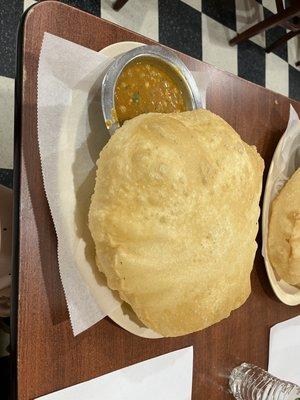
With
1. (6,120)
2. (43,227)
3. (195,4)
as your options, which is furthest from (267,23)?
(43,227)

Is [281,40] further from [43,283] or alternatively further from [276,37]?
[43,283]

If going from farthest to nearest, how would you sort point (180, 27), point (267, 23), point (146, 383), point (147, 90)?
point (267, 23)
point (180, 27)
point (146, 383)
point (147, 90)

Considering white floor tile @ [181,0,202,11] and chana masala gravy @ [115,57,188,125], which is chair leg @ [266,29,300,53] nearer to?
white floor tile @ [181,0,202,11]

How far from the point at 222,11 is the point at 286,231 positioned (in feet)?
6.40

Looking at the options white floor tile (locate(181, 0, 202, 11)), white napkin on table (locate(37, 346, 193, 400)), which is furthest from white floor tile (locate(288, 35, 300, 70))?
white napkin on table (locate(37, 346, 193, 400))

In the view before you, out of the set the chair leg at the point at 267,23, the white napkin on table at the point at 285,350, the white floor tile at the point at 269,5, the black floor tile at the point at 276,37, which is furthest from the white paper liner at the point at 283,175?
the white floor tile at the point at 269,5

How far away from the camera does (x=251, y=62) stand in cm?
337

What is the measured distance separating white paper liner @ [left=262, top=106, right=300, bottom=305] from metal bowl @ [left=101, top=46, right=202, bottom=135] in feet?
1.89

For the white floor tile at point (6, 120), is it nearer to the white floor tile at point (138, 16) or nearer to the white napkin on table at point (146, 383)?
the white floor tile at point (138, 16)

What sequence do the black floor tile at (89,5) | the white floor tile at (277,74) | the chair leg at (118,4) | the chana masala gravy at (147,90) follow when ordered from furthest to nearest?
the white floor tile at (277,74) → the chair leg at (118,4) → the black floor tile at (89,5) → the chana masala gravy at (147,90)

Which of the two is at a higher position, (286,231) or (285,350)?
(286,231)

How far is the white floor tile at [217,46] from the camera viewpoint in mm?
3016

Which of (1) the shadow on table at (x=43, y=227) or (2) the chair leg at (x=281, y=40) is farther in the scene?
(2) the chair leg at (x=281, y=40)

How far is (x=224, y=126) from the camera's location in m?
1.39
